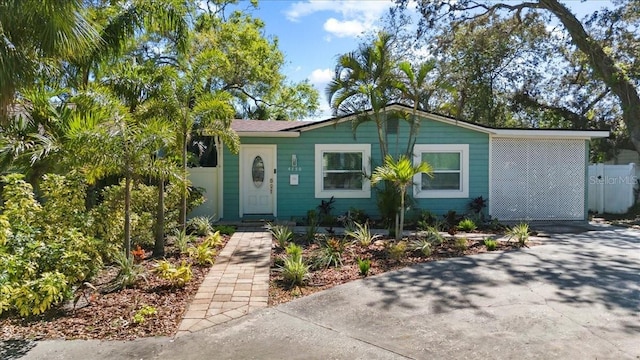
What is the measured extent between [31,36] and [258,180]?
685cm

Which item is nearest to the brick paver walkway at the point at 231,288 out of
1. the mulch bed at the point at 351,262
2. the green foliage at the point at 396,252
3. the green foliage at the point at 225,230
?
the mulch bed at the point at 351,262

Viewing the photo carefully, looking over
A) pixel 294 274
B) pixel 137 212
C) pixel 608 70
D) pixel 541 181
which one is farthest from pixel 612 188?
pixel 137 212

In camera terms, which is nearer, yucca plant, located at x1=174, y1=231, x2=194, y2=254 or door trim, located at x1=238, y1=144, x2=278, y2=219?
yucca plant, located at x1=174, y1=231, x2=194, y2=254

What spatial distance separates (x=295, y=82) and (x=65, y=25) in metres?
22.6

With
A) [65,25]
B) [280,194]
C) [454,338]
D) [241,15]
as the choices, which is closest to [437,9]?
[280,194]

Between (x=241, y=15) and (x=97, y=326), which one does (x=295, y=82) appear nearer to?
(x=241, y=15)

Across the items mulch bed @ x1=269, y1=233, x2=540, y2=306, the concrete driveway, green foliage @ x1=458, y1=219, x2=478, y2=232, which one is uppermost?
green foliage @ x1=458, y1=219, x2=478, y2=232

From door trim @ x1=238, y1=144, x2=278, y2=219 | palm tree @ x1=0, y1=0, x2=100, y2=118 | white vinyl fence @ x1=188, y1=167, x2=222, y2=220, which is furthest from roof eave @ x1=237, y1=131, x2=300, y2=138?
palm tree @ x1=0, y1=0, x2=100, y2=118

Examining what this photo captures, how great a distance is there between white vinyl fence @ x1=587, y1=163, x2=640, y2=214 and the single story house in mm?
3761

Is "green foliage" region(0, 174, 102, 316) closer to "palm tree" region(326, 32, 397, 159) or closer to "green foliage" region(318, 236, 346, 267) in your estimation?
"green foliage" region(318, 236, 346, 267)

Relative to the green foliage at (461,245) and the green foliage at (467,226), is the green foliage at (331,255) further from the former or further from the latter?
the green foliage at (467,226)

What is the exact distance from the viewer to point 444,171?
39.9ft

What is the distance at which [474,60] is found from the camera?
20328mm

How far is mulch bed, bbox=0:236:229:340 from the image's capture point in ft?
13.6
